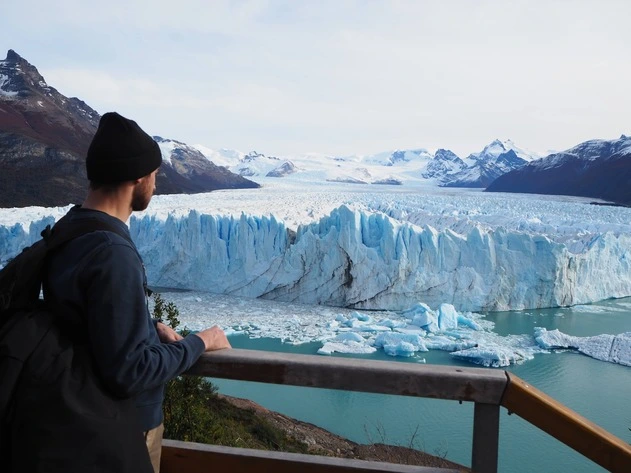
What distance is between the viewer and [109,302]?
2.85 ft

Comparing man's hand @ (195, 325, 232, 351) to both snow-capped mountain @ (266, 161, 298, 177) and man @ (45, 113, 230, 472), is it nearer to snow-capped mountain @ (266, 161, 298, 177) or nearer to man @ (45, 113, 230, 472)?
man @ (45, 113, 230, 472)

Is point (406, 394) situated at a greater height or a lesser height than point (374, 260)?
greater

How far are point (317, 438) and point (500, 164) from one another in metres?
77.7

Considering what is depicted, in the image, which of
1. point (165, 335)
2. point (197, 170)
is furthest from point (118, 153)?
point (197, 170)

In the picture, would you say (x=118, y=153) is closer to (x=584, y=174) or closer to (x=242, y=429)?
(x=242, y=429)

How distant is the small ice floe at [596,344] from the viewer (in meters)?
9.95

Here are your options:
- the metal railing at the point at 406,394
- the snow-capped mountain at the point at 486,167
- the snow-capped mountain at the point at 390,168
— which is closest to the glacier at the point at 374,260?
the metal railing at the point at 406,394

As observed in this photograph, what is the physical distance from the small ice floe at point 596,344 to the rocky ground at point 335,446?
5627 mm

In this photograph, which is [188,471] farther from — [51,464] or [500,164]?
[500,164]

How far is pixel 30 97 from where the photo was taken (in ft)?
127

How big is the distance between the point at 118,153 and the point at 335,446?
5597 mm

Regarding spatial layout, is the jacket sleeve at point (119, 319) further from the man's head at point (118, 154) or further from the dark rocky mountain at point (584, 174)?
the dark rocky mountain at point (584, 174)

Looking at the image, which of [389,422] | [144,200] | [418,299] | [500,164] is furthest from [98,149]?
[500,164]

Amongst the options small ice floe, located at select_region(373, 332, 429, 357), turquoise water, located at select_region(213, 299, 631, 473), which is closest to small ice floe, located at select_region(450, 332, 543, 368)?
turquoise water, located at select_region(213, 299, 631, 473)
